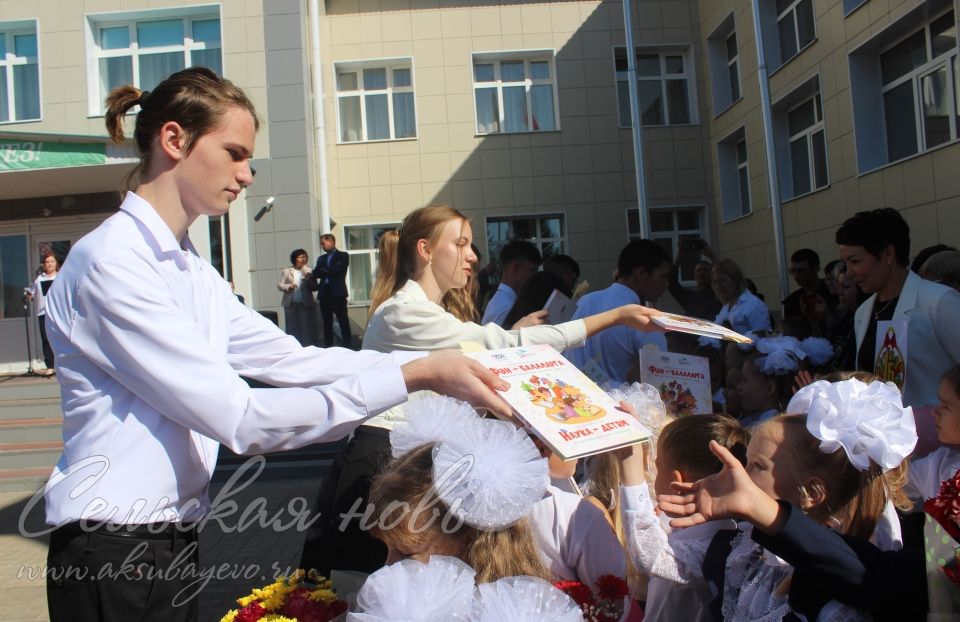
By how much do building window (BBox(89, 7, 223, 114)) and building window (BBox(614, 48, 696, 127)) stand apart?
8.15 metres

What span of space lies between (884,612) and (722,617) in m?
0.45

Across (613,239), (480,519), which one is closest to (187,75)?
(480,519)

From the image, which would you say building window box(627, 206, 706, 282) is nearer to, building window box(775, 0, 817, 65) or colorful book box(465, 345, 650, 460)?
building window box(775, 0, 817, 65)

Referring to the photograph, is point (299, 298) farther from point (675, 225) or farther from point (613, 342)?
point (613, 342)

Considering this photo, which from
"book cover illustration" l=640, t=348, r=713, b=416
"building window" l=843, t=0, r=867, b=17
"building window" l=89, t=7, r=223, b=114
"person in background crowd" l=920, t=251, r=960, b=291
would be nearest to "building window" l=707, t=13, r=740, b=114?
"building window" l=843, t=0, r=867, b=17

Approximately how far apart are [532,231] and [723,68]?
5.00 meters

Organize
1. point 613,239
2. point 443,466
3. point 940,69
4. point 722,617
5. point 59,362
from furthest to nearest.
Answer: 1. point 613,239
2. point 940,69
3. point 722,617
4. point 443,466
5. point 59,362

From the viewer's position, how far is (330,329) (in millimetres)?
12094

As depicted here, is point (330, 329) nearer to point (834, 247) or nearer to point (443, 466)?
point (834, 247)

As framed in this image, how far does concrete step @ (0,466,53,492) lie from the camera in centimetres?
778

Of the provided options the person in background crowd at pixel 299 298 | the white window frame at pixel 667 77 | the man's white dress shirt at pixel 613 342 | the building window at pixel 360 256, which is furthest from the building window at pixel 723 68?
the man's white dress shirt at pixel 613 342

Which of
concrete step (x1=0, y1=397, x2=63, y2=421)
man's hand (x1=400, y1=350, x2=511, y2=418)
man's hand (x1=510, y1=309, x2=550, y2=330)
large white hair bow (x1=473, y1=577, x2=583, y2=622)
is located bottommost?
large white hair bow (x1=473, y1=577, x2=583, y2=622)

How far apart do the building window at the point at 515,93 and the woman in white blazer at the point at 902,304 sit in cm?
Answer: 1286

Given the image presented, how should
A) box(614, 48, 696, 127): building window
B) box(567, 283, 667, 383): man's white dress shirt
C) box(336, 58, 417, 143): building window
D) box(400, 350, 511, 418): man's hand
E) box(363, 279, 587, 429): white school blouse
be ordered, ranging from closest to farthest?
1. box(400, 350, 511, 418): man's hand
2. box(363, 279, 587, 429): white school blouse
3. box(567, 283, 667, 383): man's white dress shirt
4. box(336, 58, 417, 143): building window
5. box(614, 48, 696, 127): building window
